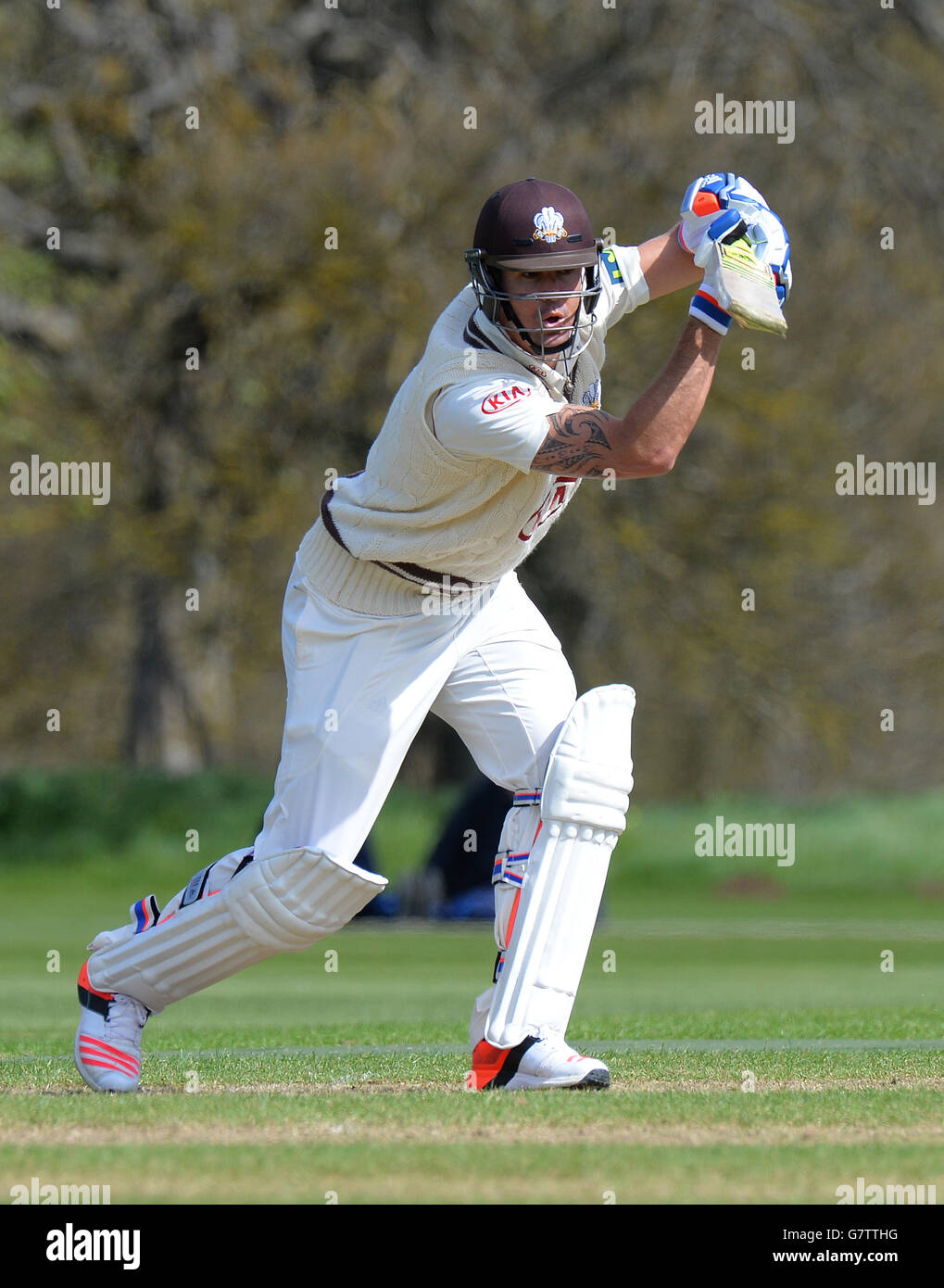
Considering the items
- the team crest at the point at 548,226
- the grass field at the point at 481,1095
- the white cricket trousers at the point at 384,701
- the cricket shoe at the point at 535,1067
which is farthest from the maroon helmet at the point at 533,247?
the grass field at the point at 481,1095

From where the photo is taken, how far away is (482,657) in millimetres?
5945

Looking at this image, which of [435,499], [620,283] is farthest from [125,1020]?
[620,283]

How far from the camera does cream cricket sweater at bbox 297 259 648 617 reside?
5.50 meters

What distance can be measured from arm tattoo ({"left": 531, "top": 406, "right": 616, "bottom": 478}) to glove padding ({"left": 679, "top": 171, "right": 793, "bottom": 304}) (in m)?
0.60

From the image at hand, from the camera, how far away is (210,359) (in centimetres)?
1953

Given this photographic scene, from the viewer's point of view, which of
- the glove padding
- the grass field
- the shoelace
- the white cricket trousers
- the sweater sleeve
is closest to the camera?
the grass field

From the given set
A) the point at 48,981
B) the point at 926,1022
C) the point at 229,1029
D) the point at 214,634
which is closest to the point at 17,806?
the point at 214,634

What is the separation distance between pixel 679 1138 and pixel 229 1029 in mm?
4073

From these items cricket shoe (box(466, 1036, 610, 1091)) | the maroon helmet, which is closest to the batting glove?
the maroon helmet

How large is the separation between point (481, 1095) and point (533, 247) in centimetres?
221

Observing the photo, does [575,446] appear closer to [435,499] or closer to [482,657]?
[435,499]

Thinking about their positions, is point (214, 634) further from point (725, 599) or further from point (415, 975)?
point (415, 975)

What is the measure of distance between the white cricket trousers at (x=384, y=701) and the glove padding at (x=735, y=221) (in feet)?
3.76

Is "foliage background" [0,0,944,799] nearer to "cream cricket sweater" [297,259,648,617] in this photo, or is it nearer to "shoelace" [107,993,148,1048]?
"cream cricket sweater" [297,259,648,617]
